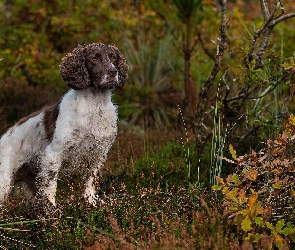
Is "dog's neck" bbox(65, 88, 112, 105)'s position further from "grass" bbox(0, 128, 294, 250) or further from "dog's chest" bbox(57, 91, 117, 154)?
"grass" bbox(0, 128, 294, 250)

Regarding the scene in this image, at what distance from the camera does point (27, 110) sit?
8.31 metres

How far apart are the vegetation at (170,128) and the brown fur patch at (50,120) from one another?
1.86 feet

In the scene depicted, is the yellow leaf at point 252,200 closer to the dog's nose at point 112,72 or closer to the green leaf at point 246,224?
the green leaf at point 246,224

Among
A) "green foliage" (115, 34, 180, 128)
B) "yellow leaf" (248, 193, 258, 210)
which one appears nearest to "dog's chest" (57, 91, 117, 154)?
"yellow leaf" (248, 193, 258, 210)

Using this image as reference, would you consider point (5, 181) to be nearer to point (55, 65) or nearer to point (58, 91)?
point (58, 91)

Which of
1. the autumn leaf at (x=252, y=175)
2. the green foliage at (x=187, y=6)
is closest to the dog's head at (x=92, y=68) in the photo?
the autumn leaf at (x=252, y=175)

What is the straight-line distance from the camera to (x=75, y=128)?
486 centimetres

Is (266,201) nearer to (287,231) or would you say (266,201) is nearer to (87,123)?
(287,231)

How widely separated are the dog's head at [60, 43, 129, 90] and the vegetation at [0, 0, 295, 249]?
794 millimetres

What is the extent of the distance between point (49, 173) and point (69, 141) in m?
0.37

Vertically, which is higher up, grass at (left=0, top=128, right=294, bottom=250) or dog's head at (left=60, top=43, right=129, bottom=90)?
dog's head at (left=60, top=43, right=129, bottom=90)

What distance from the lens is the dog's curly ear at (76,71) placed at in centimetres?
488

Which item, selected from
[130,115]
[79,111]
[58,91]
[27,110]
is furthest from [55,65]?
[79,111]

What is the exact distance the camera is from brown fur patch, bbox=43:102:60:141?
5023 millimetres
